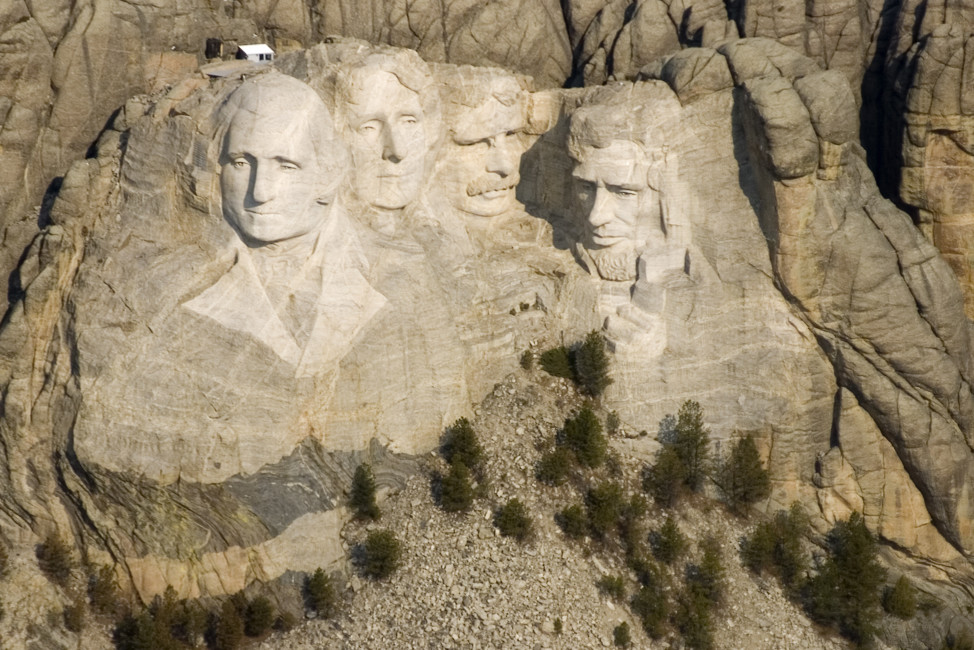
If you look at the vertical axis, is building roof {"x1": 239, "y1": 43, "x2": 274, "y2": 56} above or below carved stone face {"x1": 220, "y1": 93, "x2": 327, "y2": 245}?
above

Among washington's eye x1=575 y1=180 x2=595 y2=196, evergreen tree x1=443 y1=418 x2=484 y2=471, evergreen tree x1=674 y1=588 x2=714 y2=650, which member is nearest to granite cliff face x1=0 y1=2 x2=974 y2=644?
washington's eye x1=575 y1=180 x2=595 y2=196

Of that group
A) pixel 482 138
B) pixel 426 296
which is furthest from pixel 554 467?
pixel 482 138

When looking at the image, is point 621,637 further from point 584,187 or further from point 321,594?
point 584,187

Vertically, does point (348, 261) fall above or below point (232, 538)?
above

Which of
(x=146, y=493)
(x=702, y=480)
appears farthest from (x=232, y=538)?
(x=702, y=480)

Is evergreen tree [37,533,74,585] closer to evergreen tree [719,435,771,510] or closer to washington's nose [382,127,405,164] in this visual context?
washington's nose [382,127,405,164]

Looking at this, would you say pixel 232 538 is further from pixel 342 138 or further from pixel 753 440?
pixel 753 440

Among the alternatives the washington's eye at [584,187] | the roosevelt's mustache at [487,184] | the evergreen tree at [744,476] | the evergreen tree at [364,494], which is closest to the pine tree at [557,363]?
the washington's eye at [584,187]
